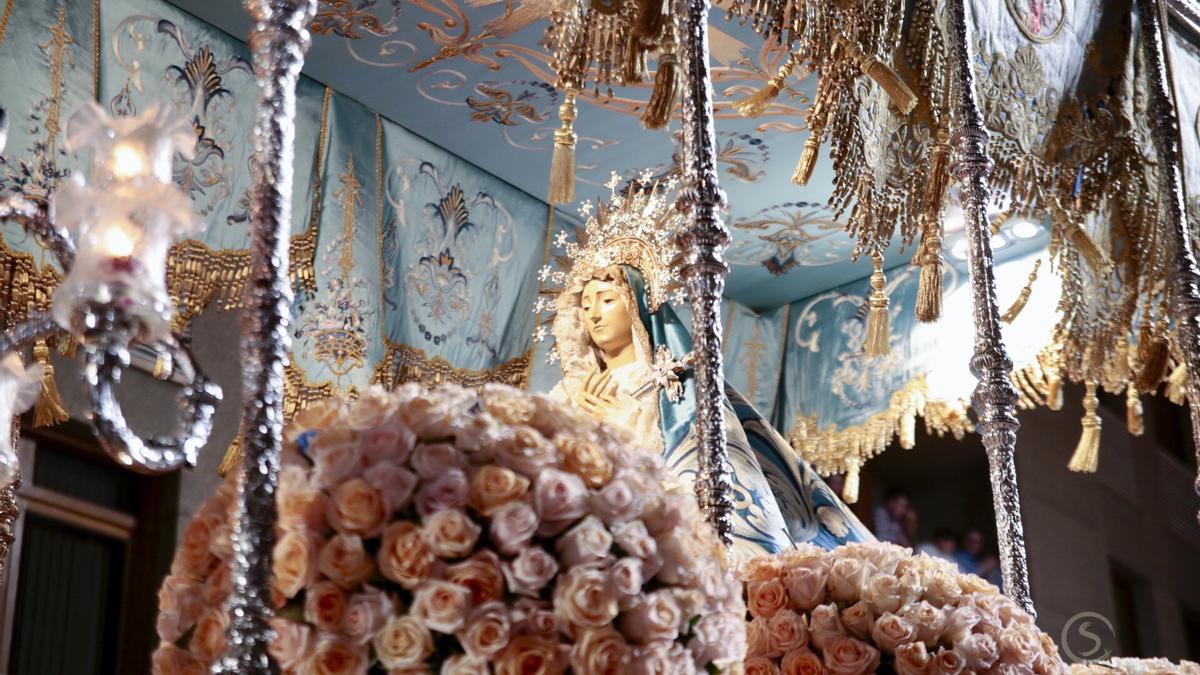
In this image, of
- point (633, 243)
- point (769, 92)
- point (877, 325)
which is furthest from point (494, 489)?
point (633, 243)

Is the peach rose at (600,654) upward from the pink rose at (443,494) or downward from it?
downward

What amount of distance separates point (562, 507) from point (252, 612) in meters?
0.27

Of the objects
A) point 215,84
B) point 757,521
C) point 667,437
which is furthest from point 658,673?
point 215,84

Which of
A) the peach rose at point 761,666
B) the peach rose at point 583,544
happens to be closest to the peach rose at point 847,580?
the peach rose at point 761,666

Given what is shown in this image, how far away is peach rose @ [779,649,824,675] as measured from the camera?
178 cm

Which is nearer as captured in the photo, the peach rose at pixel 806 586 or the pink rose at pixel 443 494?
the pink rose at pixel 443 494

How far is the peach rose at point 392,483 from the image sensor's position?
121cm

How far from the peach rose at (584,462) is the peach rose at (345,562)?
198 mm

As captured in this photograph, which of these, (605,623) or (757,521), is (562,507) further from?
(757,521)

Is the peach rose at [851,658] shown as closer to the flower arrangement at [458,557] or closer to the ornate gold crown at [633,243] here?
the flower arrangement at [458,557]

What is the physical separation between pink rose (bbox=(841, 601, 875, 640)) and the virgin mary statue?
2247 mm

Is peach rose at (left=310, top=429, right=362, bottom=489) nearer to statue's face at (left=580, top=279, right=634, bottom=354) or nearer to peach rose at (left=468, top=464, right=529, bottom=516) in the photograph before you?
peach rose at (left=468, top=464, right=529, bottom=516)

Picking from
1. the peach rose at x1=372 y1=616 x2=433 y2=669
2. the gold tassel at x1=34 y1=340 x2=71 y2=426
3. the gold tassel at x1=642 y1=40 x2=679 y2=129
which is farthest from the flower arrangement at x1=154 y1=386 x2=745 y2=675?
the gold tassel at x1=34 y1=340 x2=71 y2=426

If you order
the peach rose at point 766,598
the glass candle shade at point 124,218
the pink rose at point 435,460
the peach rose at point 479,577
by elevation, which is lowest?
the peach rose at point 479,577
